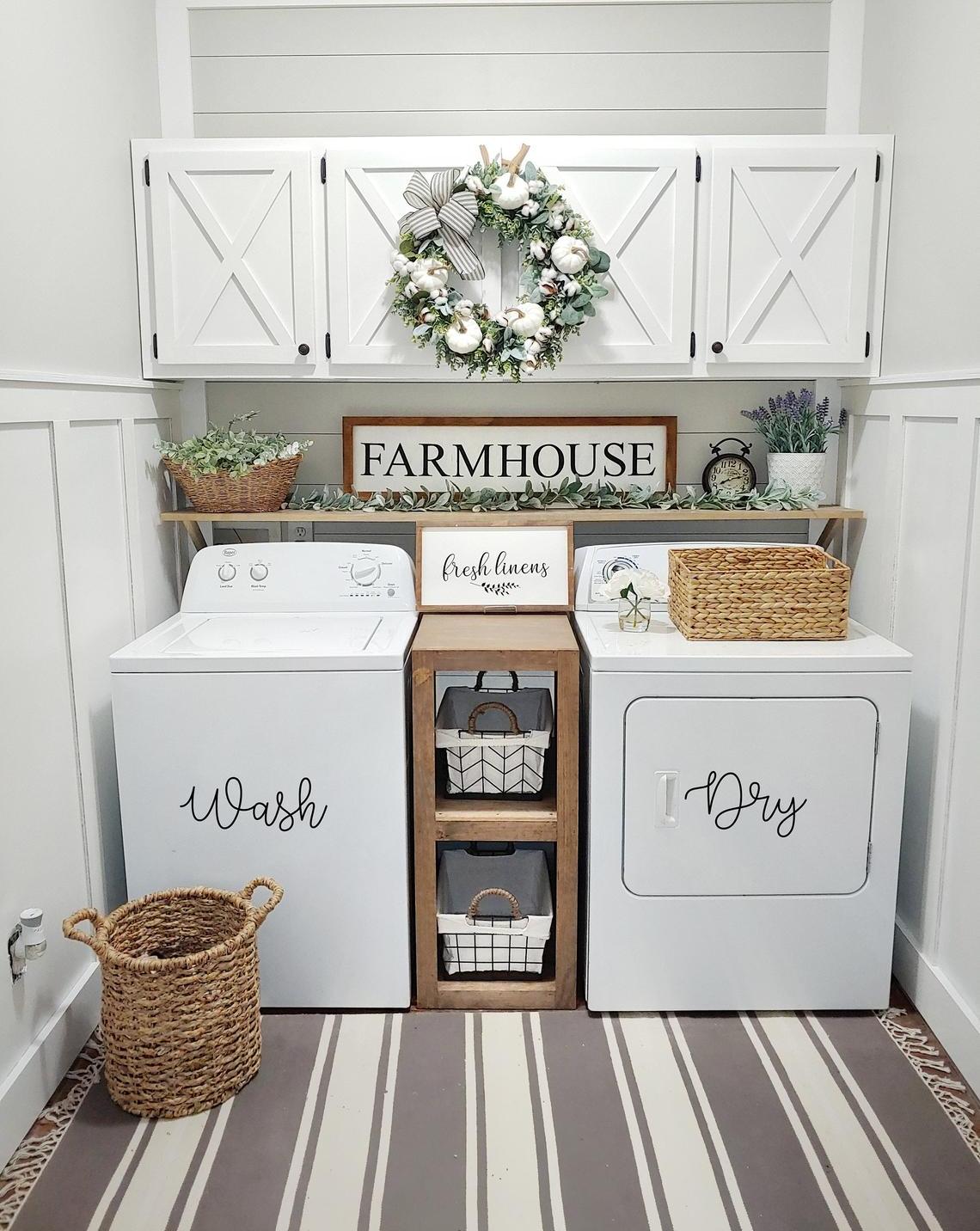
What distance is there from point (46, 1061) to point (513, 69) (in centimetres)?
259

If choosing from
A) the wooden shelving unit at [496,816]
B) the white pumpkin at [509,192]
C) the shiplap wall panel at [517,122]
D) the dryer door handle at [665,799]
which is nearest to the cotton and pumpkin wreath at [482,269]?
the white pumpkin at [509,192]

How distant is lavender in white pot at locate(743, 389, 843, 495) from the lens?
2781 millimetres

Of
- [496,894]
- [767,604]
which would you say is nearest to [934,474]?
[767,604]

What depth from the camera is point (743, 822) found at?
2.28 m

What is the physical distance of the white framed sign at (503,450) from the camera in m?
2.93

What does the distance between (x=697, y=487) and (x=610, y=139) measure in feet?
3.15

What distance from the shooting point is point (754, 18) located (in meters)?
2.73

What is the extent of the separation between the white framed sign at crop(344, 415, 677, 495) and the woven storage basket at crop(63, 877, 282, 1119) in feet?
4.16

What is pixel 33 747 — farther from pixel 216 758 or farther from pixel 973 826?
pixel 973 826

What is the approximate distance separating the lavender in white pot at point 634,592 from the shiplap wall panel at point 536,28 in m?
1.41

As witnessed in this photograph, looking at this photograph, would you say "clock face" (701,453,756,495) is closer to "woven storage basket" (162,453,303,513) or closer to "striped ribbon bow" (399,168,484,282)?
"striped ribbon bow" (399,168,484,282)

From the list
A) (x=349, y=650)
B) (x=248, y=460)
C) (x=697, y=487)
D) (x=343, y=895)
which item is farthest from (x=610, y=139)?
(x=343, y=895)

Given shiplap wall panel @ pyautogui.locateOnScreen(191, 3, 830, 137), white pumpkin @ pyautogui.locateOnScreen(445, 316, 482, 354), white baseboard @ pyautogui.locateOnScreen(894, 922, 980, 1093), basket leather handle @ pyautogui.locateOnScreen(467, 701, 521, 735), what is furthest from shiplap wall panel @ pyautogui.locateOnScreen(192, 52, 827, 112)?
white baseboard @ pyautogui.locateOnScreen(894, 922, 980, 1093)

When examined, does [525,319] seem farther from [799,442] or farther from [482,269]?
[799,442]
